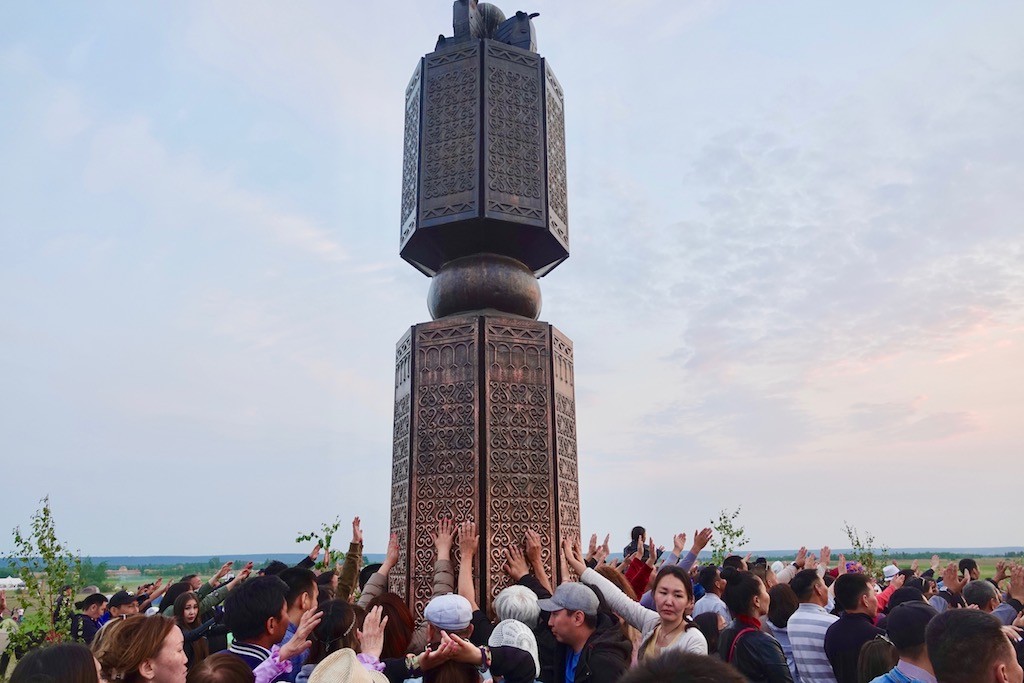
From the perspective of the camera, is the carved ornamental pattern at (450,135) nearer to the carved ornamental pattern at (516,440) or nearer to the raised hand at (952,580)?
the carved ornamental pattern at (516,440)

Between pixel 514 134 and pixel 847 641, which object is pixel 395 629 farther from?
pixel 514 134

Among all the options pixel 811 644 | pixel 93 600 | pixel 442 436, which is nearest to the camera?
pixel 811 644

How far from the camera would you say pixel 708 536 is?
4941 millimetres

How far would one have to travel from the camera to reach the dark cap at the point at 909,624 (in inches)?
116

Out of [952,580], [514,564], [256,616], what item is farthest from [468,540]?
[952,580]

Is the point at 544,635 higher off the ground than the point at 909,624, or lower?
lower

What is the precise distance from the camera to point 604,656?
337 centimetres

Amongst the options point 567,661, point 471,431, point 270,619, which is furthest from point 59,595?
point 567,661

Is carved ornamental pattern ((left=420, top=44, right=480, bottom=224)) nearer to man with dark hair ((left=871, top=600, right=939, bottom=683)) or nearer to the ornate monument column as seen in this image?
the ornate monument column

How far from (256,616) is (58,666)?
3.55 feet

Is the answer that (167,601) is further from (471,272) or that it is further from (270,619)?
(471,272)

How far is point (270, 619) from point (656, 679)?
259 centimetres

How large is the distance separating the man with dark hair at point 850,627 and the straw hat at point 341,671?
8.56 feet

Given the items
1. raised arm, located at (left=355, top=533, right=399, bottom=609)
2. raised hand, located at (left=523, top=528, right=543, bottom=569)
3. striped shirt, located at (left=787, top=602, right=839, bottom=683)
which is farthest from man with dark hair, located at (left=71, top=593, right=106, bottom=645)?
striped shirt, located at (left=787, top=602, right=839, bottom=683)
